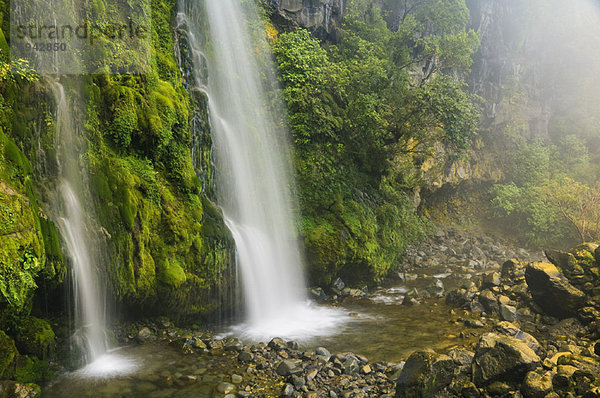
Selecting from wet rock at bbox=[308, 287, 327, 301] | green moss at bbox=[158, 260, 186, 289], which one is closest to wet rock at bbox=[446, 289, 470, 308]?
wet rock at bbox=[308, 287, 327, 301]

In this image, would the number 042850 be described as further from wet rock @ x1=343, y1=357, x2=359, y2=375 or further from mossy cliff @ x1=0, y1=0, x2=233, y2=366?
wet rock @ x1=343, y1=357, x2=359, y2=375

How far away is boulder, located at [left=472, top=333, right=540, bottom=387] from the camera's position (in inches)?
232

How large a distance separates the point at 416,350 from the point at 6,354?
7.99 metres

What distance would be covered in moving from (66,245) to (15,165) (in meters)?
1.66

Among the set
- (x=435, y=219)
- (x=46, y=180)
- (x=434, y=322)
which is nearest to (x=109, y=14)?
(x=46, y=180)

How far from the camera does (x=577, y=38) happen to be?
38094mm

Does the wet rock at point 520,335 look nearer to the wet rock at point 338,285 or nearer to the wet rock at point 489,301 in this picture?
the wet rock at point 489,301

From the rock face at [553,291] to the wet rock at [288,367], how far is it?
24.5 ft

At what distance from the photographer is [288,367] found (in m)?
7.30

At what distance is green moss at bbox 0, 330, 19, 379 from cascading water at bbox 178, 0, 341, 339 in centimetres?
489

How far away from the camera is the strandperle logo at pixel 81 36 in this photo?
714 centimetres

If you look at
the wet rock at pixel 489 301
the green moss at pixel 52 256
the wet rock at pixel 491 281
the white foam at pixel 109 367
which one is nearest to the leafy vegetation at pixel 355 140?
the wet rock at pixel 491 281

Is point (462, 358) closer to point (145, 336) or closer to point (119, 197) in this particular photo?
point (145, 336)


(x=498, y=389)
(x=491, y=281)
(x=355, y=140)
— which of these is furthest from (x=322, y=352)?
(x=355, y=140)
